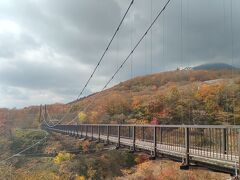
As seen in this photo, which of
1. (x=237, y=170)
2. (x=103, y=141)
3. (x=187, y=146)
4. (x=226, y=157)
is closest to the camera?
Result: (x=237, y=170)

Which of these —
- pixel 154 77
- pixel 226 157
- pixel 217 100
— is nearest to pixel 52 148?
pixel 217 100

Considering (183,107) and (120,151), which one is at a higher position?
(183,107)

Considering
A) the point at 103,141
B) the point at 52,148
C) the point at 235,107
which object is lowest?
the point at 52,148

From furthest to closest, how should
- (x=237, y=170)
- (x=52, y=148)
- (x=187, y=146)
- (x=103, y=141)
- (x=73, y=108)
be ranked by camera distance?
1. (x=73, y=108)
2. (x=52, y=148)
3. (x=103, y=141)
4. (x=187, y=146)
5. (x=237, y=170)

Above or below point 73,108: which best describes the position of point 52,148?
below

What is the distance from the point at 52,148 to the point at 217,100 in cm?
2730

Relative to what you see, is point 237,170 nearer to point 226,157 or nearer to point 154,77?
point 226,157

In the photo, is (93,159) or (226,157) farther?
(93,159)

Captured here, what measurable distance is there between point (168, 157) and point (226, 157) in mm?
3162

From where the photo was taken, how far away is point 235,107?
1280 inches

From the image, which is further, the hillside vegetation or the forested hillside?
the forested hillside

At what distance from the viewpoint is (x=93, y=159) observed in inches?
1576

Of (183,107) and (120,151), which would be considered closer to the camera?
(120,151)

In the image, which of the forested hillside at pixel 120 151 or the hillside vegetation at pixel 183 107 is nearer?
the hillside vegetation at pixel 183 107
